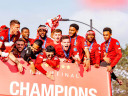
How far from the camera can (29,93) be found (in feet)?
26.1

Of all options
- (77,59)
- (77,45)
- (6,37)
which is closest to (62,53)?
(77,59)

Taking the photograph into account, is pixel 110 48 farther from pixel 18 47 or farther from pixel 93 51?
pixel 18 47

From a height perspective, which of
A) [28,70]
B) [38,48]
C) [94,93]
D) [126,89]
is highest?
[38,48]

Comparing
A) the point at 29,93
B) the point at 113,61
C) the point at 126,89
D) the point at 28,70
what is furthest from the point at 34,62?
the point at 126,89

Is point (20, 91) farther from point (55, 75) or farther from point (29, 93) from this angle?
point (55, 75)

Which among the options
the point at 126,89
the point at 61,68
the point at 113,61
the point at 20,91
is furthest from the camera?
the point at 126,89

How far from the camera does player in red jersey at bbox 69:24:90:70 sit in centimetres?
873

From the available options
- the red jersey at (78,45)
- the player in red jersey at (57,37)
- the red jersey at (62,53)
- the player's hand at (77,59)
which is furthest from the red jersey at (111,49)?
the player in red jersey at (57,37)

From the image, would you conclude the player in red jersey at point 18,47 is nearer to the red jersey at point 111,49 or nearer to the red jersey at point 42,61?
the red jersey at point 42,61

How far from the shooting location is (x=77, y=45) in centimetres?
917

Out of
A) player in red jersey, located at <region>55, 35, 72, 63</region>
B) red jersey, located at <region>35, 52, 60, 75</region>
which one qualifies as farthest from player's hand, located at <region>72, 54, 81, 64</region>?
red jersey, located at <region>35, 52, 60, 75</region>

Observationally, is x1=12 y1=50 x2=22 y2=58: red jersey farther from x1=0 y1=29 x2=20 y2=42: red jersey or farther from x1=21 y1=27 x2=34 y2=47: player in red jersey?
x1=21 y1=27 x2=34 y2=47: player in red jersey

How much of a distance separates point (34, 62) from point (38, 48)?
0.39 m

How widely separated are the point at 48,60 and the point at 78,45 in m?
1.28
